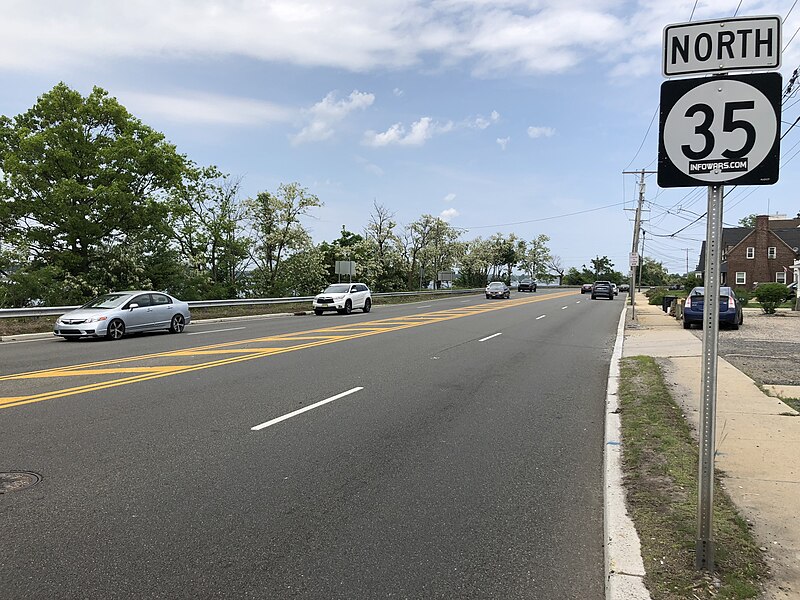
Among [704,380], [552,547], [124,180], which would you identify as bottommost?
[552,547]

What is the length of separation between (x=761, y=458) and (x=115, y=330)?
16.9m

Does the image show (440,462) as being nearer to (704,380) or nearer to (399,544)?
(399,544)

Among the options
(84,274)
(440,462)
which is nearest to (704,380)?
(440,462)

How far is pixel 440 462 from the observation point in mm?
5992

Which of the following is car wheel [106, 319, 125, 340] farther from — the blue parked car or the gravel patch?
the blue parked car

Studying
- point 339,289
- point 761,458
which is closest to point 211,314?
point 339,289

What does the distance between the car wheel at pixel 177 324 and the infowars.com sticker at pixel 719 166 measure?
1920 cm

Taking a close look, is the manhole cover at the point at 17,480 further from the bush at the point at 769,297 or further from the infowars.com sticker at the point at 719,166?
the bush at the point at 769,297

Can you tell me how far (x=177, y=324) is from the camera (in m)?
20.7

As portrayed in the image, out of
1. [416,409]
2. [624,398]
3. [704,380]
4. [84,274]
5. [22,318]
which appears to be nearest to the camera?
[704,380]

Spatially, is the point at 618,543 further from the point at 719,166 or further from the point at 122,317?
the point at 122,317

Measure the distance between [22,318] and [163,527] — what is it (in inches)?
857

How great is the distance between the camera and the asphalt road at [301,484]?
3.71 metres

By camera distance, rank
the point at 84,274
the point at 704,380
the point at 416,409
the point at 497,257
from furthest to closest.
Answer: the point at 497,257 → the point at 84,274 → the point at 416,409 → the point at 704,380
